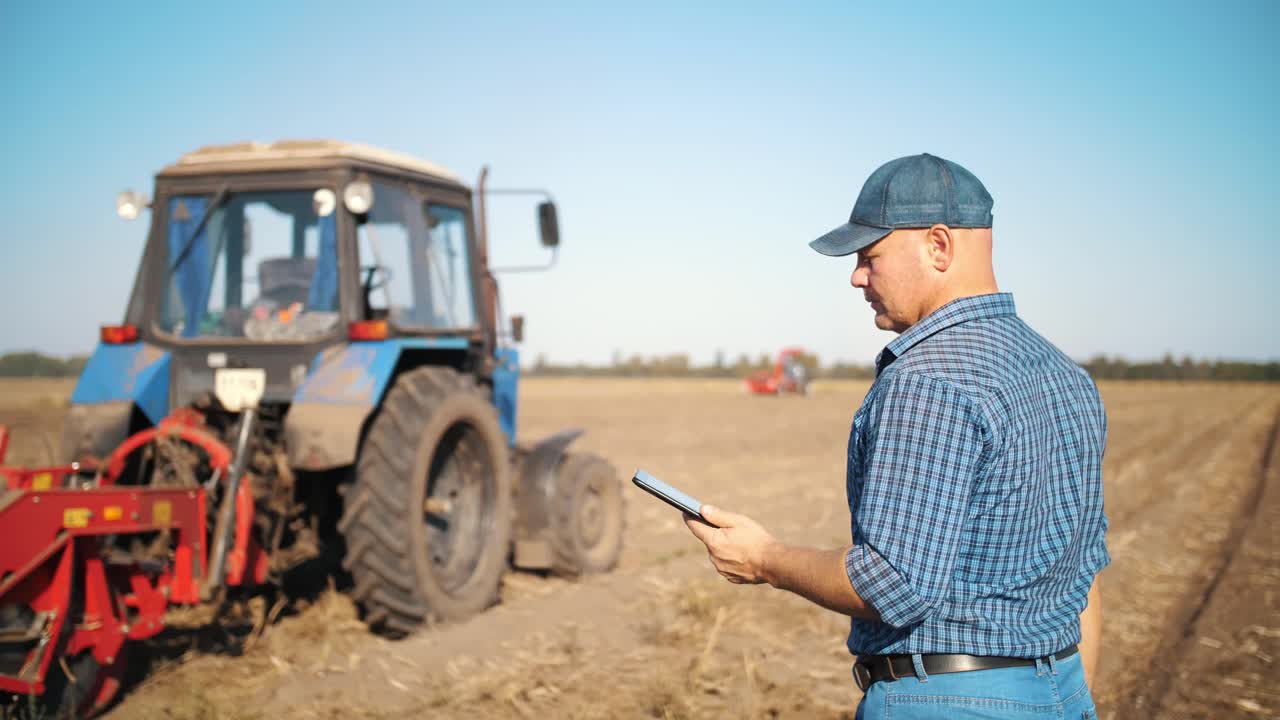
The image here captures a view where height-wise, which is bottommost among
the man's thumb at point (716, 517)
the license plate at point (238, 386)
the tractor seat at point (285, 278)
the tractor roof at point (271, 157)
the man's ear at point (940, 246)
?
the man's thumb at point (716, 517)

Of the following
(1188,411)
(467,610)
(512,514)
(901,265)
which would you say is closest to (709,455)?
(512,514)

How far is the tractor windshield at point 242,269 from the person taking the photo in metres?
5.39

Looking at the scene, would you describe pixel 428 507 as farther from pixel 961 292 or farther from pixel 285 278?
pixel 961 292

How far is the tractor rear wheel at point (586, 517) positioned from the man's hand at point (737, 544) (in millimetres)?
4626

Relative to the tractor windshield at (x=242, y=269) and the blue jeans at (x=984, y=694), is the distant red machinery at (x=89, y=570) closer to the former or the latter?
the tractor windshield at (x=242, y=269)

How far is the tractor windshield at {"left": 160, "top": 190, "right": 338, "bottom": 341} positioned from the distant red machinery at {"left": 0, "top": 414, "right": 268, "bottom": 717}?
3.49 ft

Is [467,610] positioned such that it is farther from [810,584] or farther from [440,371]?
[810,584]

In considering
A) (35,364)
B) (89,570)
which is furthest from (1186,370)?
(89,570)

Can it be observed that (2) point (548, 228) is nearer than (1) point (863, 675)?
No

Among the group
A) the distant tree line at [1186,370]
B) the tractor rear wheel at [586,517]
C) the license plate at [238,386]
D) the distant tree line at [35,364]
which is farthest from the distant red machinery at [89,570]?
the distant tree line at [1186,370]

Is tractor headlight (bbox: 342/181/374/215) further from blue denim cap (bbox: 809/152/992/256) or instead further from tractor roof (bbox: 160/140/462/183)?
blue denim cap (bbox: 809/152/992/256)

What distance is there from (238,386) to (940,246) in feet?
13.9

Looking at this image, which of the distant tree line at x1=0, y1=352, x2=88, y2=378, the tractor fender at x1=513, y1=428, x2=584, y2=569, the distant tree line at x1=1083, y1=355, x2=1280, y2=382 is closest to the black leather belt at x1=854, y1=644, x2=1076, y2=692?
the tractor fender at x1=513, y1=428, x2=584, y2=569

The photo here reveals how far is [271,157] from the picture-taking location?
549 cm
